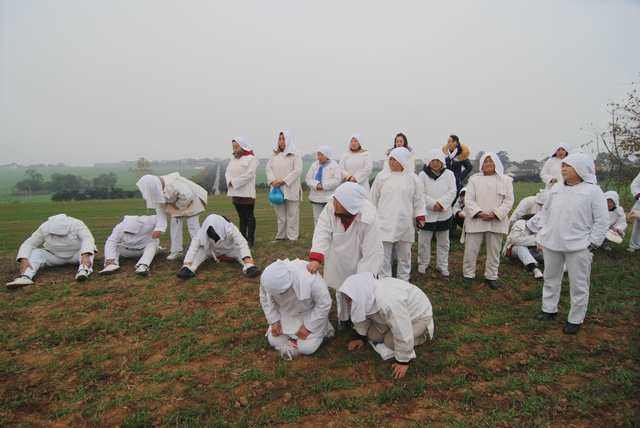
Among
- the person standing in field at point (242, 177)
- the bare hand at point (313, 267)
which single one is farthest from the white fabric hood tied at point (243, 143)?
the bare hand at point (313, 267)

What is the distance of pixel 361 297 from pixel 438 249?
3000mm

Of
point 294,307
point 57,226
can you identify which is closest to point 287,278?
point 294,307

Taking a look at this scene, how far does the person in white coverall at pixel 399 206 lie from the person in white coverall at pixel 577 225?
161 centimetres

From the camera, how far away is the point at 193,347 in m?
3.89

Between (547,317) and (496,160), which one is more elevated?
(496,160)

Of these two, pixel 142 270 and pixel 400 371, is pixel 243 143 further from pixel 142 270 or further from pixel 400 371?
pixel 400 371

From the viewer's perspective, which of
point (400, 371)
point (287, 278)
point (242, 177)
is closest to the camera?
point (400, 371)

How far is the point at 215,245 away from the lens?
243 inches

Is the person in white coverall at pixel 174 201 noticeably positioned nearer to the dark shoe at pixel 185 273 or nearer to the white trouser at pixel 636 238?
the dark shoe at pixel 185 273

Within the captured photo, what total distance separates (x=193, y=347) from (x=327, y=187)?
156 inches

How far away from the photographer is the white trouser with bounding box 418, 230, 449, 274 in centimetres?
578

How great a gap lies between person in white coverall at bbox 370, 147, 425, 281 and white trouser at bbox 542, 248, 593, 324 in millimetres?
1620

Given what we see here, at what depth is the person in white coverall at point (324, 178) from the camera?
7.05 meters

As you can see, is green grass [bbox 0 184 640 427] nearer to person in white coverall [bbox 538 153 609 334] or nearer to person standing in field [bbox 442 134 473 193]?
person in white coverall [bbox 538 153 609 334]
